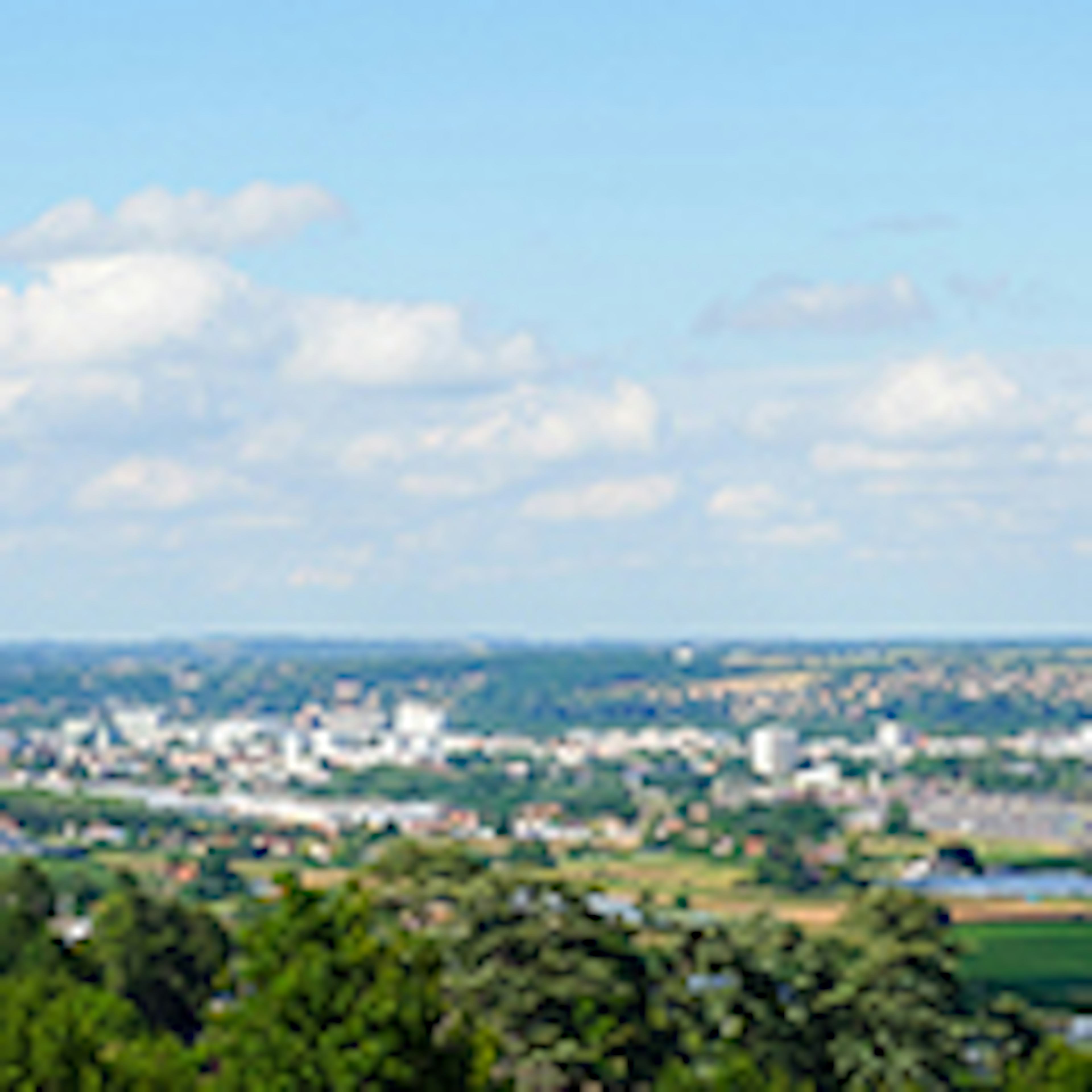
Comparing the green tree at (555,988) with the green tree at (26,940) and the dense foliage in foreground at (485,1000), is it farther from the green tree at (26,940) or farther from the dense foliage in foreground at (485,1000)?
the green tree at (26,940)

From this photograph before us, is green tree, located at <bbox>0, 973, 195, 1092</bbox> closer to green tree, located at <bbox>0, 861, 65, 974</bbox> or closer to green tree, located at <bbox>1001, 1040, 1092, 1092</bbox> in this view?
green tree, located at <bbox>1001, 1040, 1092, 1092</bbox>

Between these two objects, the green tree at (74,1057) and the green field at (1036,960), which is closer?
the green tree at (74,1057)

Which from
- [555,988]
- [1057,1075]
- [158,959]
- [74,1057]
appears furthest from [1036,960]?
[74,1057]

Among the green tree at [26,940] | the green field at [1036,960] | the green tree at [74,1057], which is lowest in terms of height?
the green field at [1036,960]

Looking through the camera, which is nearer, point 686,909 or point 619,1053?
point 619,1053

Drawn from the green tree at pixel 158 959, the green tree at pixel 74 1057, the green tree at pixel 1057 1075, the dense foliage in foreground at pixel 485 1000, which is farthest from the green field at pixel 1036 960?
the green tree at pixel 74 1057

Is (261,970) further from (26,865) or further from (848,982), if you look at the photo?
(26,865)

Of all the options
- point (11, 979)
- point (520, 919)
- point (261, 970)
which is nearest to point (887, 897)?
point (520, 919)
